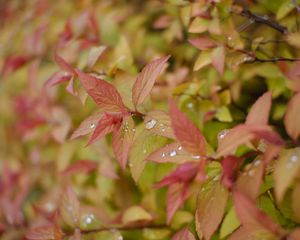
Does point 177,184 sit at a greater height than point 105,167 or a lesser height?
greater

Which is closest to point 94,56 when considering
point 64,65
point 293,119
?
point 64,65

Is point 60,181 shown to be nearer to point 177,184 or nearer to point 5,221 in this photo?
point 5,221

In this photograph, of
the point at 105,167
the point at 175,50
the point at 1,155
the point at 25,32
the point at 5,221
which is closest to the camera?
the point at 105,167

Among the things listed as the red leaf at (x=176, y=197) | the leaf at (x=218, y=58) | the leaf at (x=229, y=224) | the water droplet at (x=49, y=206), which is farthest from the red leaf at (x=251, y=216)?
the water droplet at (x=49, y=206)

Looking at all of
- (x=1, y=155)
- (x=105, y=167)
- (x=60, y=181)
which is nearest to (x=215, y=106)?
(x=105, y=167)

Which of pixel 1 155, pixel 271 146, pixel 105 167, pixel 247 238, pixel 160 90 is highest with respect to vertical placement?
pixel 271 146

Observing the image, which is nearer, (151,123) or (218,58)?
(151,123)

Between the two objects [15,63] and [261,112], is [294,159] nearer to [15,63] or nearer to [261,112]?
[261,112]
